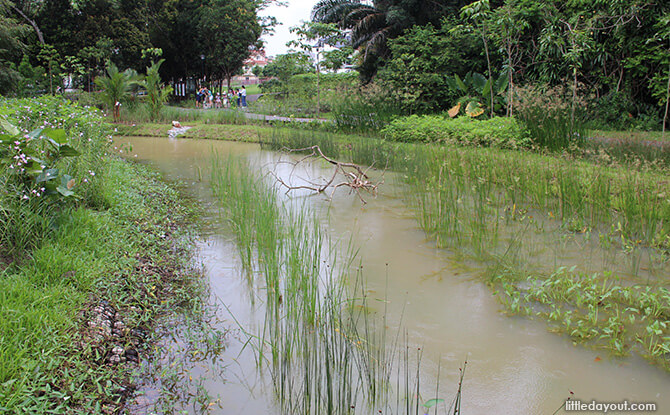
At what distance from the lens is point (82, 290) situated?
269 cm

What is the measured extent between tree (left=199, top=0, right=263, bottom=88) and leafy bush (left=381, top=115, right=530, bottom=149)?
54.1 feet

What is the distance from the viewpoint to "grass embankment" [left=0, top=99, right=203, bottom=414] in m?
1.96

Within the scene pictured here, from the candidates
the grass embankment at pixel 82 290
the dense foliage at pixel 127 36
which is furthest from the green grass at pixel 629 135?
the dense foliage at pixel 127 36

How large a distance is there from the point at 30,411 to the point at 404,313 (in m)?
2.06

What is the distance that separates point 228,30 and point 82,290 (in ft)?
77.0

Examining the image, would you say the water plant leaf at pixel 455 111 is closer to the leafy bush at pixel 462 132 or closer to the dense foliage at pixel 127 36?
the leafy bush at pixel 462 132

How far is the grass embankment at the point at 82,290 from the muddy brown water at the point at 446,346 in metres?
0.24

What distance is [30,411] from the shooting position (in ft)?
5.75

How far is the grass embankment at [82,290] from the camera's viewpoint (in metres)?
1.96

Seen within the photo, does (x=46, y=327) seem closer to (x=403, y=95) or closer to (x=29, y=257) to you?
(x=29, y=257)

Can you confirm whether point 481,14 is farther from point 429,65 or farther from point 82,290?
point 82,290

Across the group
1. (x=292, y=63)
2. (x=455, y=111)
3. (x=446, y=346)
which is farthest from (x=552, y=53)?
(x=446, y=346)

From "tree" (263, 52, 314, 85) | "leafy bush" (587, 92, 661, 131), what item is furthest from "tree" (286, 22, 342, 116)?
"leafy bush" (587, 92, 661, 131)

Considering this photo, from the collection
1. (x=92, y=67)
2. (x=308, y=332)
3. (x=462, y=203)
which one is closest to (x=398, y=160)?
(x=462, y=203)
